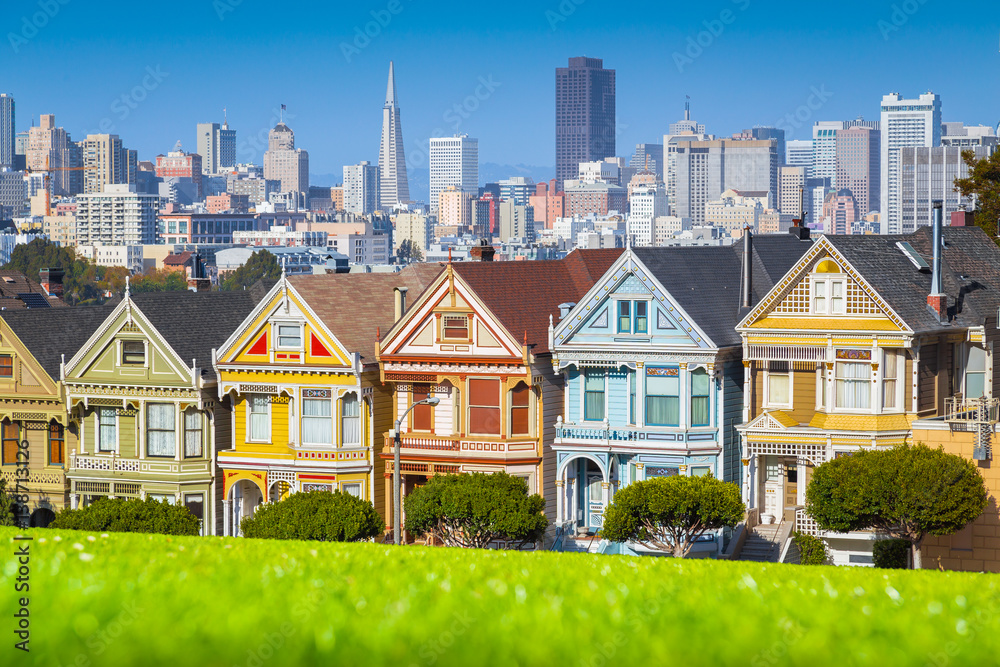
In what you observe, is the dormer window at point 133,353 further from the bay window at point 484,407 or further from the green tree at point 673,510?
the green tree at point 673,510

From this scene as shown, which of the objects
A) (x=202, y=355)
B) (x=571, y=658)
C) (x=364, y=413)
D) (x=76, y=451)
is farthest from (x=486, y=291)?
(x=571, y=658)

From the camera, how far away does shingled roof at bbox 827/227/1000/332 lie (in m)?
41.1

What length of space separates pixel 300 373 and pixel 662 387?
1047 cm

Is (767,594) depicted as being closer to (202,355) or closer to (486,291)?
(486,291)

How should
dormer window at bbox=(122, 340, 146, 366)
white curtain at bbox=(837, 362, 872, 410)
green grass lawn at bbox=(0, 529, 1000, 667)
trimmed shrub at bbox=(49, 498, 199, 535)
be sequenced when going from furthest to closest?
dormer window at bbox=(122, 340, 146, 366), trimmed shrub at bbox=(49, 498, 199, 535), white curtain at bbox=(837, 362, 872, 410), green grass lawn at bbox=(0, 529, 1000, 667)

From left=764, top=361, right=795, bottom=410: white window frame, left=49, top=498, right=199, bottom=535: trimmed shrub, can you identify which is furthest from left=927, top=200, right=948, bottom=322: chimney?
left=49, top=498, right=199, bottom=535: trimmed shrub

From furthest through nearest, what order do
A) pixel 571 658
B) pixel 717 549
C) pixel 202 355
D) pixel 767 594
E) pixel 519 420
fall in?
pixel 202 355 < pixel 519 420 < pixel 717 549 < pixel 767 594 < pixel 571 658

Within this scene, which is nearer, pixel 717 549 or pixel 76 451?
pixel 717 549

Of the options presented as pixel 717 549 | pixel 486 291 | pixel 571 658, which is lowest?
pixel 717 549

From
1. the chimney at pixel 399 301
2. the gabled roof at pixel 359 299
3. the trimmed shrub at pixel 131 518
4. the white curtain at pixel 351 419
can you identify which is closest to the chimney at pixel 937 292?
the gabled roof at pixel 359 299

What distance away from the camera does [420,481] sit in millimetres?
46438

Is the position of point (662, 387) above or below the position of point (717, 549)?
above

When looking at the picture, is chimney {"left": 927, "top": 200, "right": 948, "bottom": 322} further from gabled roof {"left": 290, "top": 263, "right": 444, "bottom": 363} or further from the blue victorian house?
gabled roof {"left": 290, "top": 263, "right": 444, "bottom": 363}

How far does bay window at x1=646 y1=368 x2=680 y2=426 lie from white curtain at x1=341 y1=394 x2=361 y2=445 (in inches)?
334
